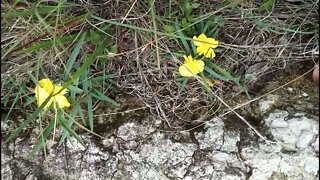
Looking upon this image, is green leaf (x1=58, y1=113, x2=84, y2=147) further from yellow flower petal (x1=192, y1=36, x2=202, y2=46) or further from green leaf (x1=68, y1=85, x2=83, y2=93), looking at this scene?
yellow flower petal (x1=192, y1=36, x2=202, y2=46)

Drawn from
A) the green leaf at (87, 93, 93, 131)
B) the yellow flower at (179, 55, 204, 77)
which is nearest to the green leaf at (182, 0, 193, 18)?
the yellow flower at (179, 55, 204, 77)

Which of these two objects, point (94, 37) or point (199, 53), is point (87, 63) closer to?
point (94, 37)

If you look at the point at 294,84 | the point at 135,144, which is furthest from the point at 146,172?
the point at 294,84

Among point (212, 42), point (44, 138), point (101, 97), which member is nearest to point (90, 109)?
point (101, 97)

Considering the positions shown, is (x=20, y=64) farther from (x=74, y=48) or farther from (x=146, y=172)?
(x=146, y=172)

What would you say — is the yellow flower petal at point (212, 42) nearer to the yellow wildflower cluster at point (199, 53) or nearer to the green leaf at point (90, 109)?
the yellow wildflower cluster at point (199, 53)

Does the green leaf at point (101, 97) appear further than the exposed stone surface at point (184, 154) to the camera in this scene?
Yes

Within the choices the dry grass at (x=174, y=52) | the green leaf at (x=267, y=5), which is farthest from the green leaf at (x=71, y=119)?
the green leaf at (x=267, y=5)
